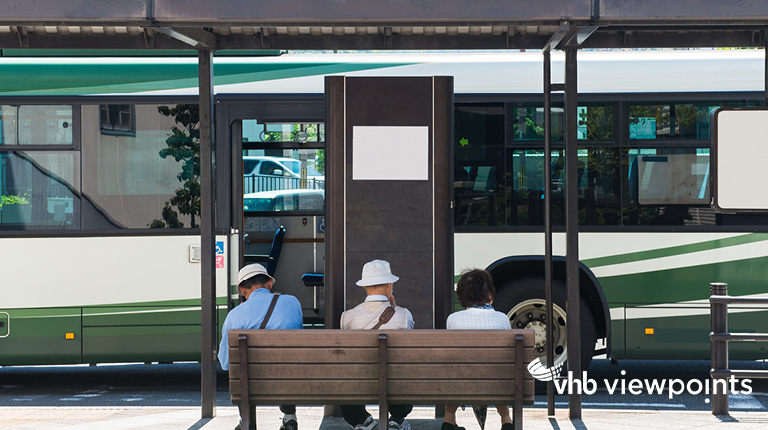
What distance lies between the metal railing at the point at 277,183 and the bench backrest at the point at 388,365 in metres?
3.63

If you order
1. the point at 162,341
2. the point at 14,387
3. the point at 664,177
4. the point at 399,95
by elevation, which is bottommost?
the point at 14,387

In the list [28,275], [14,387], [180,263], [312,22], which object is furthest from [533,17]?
[14,387]

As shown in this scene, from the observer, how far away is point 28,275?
25.8 feet

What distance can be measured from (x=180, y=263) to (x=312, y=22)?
3.81 m

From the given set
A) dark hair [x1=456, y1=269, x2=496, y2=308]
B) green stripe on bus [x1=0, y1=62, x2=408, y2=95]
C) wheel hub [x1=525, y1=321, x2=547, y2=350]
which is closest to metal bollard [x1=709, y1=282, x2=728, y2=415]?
wheel hub [x1=525, y1=321, x2=547, y2=350]

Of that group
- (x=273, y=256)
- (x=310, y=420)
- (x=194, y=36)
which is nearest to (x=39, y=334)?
(x=273, y=256)

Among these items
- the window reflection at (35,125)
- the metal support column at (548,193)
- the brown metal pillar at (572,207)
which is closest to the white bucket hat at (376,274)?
the metal support column at (548,193)

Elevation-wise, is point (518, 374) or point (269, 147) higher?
point (269, 147)

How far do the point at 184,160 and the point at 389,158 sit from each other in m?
2.84

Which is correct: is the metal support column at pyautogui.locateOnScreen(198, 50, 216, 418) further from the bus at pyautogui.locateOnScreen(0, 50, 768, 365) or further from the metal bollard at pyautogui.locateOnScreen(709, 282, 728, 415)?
the metal bollard at pyautogui.locateOnScreen(709, 282, 728, 415)

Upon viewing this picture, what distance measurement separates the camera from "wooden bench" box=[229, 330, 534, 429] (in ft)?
16.1

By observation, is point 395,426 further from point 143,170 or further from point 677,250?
point 143,170

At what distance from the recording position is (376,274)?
5434 mm

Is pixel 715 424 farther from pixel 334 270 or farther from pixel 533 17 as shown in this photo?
pixel 533 17
